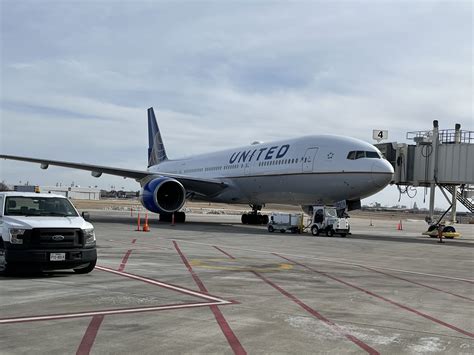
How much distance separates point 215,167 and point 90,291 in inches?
1018

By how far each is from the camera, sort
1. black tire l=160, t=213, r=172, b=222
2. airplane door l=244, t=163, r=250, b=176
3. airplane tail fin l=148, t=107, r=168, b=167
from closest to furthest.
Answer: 1. airplane door l=244, t=163, r=250, b=176
2. black tire l=160, t=213, r=172, b=222
3. airplane tail fin l=148, t=107, r=168, b=167

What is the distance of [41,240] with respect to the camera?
10023mm

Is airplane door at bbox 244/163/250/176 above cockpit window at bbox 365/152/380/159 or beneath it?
beneath

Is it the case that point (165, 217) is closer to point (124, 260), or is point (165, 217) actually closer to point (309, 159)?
point (309, 159)

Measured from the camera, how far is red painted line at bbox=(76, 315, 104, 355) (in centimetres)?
546

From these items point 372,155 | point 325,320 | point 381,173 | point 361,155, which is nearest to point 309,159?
point 361,155

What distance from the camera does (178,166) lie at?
40938mm

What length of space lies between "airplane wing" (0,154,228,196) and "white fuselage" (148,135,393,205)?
559mm

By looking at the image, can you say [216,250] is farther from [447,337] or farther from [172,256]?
[447,337]

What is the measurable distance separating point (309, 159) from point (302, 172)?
69 centimetres

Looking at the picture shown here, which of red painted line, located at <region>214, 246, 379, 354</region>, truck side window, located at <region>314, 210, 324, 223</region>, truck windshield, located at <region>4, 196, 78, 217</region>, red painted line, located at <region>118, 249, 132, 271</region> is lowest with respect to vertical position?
red painted line, located at <region>118, 249, 132, 271</region>

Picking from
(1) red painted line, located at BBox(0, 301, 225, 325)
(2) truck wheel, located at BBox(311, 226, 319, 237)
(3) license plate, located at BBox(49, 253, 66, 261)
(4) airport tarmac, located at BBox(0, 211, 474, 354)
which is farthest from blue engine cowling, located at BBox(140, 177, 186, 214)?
(1) red painted line, located at BBox(0, 301, 225, 325)

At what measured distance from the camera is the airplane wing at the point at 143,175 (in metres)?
30.6

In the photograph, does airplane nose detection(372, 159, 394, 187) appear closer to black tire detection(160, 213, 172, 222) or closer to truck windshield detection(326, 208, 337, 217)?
truck windshield detection(326, 208, 337, 217)
